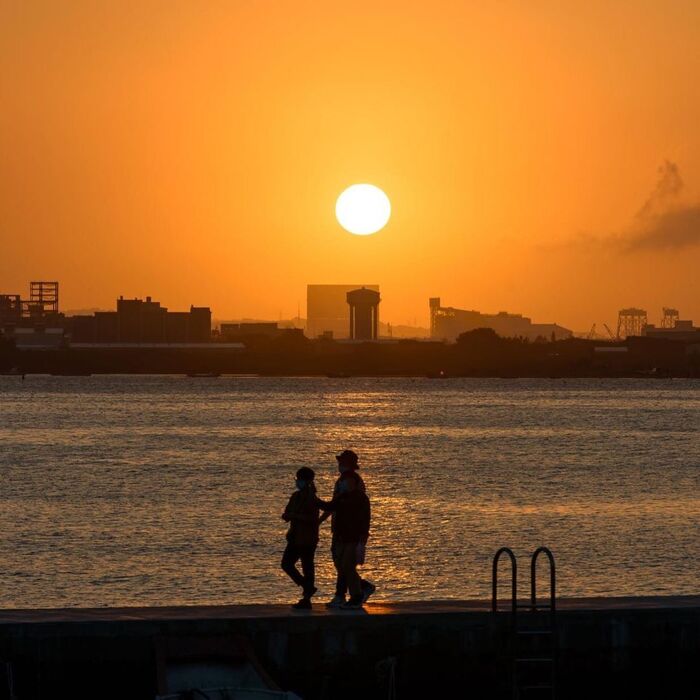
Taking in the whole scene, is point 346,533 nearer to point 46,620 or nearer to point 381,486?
point 46,620

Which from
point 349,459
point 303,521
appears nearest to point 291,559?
point 303,521

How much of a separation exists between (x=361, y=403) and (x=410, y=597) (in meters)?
141

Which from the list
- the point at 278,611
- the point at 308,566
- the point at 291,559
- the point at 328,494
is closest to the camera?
the point at 278,611

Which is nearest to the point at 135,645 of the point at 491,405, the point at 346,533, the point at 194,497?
the point at 346,533

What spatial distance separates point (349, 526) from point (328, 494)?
122 ft

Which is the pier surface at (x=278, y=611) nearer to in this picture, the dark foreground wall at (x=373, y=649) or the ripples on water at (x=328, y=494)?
the dark foreground wall at (x=373, y=649)

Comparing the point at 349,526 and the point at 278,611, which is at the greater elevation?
the point at 349,526

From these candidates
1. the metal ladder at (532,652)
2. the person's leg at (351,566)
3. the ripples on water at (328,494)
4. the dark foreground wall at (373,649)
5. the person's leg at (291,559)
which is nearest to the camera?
the dark foreground wall at (373,649)

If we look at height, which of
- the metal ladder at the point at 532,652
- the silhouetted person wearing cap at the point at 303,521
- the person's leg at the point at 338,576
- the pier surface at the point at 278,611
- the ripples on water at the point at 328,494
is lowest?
the ripples on water at the point at 328,494

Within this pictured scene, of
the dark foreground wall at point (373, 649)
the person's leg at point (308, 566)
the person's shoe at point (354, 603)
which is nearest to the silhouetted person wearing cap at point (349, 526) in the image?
the person's shoe at point (354, 603)

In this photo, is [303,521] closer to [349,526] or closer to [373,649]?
[349,526]

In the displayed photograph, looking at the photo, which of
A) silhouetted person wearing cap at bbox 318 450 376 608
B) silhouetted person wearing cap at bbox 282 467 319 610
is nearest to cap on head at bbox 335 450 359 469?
silhouetted person wearing cap at bbox 318 450 376 608

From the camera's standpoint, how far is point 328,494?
2192 inches

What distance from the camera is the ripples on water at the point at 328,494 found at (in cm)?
3266
